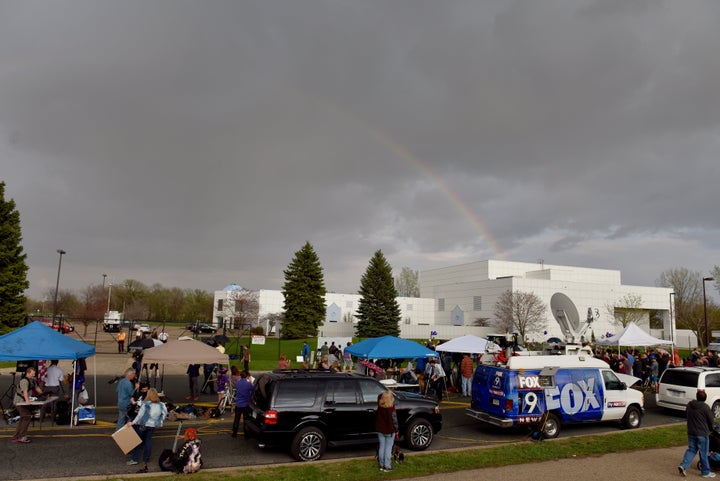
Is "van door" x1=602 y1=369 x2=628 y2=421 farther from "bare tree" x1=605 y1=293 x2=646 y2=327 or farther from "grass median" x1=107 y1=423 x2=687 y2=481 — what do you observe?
"bare tree" x1=605 y1=293 x2=646 y2=327

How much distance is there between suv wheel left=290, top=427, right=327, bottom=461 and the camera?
403 inches

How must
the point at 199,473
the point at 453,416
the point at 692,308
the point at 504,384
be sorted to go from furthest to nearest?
the point at 692,308, the point at 453,416, the point at 504,384, the point at 199,473

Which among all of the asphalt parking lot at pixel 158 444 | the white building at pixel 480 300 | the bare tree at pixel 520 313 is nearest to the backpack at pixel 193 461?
the asphalt parking lot at pixel 158 444

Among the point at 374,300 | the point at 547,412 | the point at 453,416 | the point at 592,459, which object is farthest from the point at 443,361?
the point at 374,300

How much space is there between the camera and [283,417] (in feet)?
33.5

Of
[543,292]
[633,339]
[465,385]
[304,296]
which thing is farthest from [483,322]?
[465,385]

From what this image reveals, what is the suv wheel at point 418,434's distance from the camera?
11.6 meters

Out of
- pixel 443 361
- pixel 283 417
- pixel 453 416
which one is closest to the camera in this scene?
pixel 283 417

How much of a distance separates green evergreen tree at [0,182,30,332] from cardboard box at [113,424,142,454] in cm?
4083

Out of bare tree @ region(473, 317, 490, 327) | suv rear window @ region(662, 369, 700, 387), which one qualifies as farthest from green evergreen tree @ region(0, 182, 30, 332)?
bare tree @ region(473, 317, 490, 327)

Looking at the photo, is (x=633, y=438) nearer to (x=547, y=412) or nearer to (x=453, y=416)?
(x=547, y=412)

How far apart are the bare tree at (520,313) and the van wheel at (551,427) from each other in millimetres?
56516

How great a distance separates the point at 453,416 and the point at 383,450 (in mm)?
7221

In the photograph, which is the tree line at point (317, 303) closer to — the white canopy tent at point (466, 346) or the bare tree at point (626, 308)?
the bare tree at point (626, 308)
